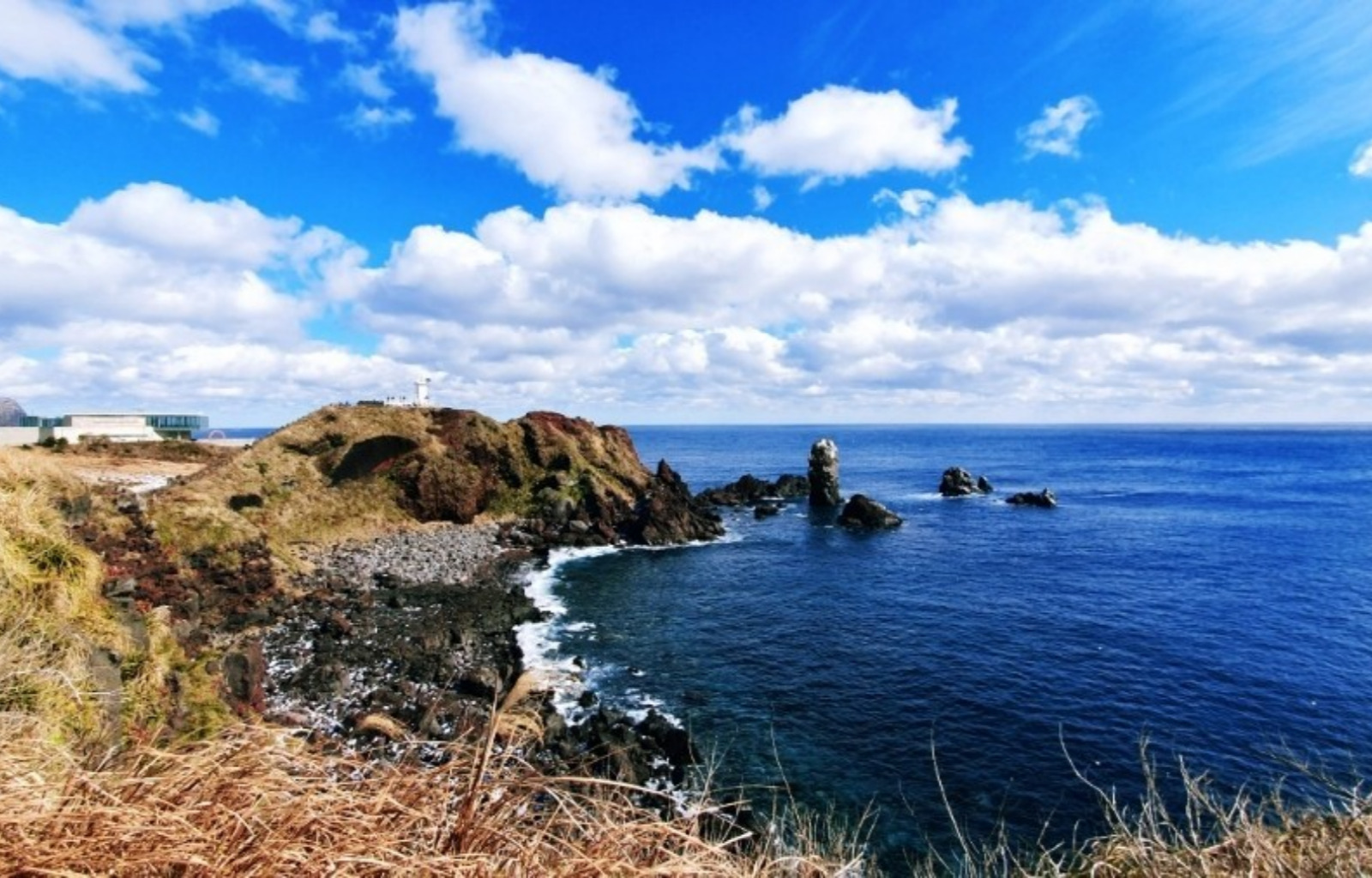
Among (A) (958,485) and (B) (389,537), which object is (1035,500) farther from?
(B) (389,537)

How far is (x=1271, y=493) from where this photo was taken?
9769cm

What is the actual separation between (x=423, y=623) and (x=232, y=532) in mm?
13640

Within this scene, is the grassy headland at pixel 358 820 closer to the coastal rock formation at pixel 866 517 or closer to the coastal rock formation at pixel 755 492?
the coastal rock formation at pixel 866 517

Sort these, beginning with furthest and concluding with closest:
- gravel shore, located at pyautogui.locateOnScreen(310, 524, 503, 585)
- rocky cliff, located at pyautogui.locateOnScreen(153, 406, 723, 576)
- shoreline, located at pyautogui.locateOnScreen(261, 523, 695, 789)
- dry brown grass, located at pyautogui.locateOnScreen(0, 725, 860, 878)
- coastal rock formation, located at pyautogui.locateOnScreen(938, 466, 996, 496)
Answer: coastal rock formation, located at pyautogui.locateOnScreen(938, 466, 996, 496) → rocky cliff, located at pyautogui.locateOnScreen(153, 406, 723, 576) → gravel shore, located at pyautogui.locateOnScreen(310, 524, 503, 585) → shoreline, located at pyautogui.locateOnScreen(261, 523, 695, 789) → dry brown grass, located at pyautogui.locateOnScreen(0, 725, 860, 878)

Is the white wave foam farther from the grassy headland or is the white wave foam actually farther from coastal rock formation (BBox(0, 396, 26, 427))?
coastal rock formation (BBox(0, 396, 26, 427))

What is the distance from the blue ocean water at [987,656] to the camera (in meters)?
21.5

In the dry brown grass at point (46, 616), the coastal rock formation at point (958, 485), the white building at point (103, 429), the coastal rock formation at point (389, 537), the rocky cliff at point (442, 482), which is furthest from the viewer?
the coastal rock formation at point (958, 485)

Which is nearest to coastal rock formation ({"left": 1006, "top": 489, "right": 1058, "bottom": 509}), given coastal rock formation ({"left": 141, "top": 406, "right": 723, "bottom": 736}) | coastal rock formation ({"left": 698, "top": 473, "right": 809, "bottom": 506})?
coastal rock formation ({"left": 698, "top": 473, "right": 809, "bottom": 506})

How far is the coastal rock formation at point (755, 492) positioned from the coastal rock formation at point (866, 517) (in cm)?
1713

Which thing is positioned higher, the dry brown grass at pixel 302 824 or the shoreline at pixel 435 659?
the dry brown grass at pixel 302 824

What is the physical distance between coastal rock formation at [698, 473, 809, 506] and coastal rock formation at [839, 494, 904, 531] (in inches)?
675

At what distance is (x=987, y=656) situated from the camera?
31781mm

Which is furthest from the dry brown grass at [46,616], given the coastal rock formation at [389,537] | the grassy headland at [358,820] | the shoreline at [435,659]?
the shoreline at [435,659]

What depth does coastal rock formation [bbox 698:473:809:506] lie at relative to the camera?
87250 mm
